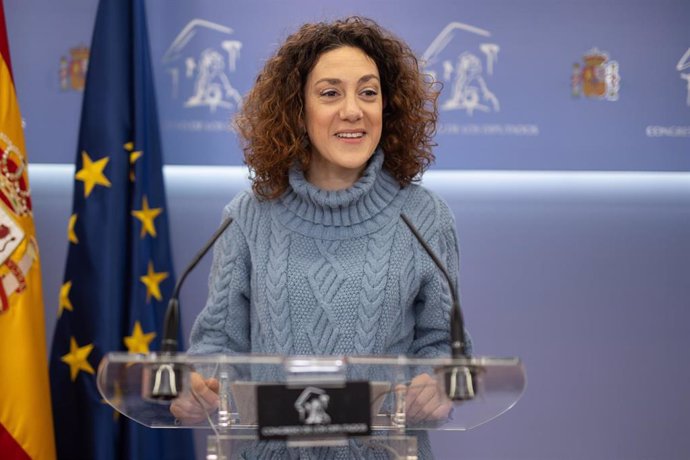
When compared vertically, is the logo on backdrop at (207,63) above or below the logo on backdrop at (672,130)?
above

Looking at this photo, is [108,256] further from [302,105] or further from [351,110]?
[351,110]

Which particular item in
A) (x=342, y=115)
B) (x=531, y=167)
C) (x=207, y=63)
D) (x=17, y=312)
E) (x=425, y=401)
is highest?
(x=207, y=63)

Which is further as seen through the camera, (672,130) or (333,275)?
(672,130)

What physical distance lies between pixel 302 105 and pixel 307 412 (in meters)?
0.95

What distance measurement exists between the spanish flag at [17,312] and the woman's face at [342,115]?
1169mm

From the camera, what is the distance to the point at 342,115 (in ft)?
6.27

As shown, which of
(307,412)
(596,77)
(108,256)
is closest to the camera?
(307,412)

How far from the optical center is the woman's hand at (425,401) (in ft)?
4.56

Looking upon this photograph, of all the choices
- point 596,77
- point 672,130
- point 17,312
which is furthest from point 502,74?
point 17,312

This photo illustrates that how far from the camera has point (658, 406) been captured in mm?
3314

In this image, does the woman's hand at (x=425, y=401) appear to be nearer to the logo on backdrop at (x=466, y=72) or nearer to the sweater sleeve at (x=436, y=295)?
the sweater sleeve at (x=436, y=295)

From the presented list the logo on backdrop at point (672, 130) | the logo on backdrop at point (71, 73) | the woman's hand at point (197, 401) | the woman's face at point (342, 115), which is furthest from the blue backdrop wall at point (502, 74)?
the woman's hand at point (197, 401)

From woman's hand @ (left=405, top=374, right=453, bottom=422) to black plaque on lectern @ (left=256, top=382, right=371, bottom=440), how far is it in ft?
0.46

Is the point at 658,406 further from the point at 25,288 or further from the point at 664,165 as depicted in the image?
the point at 25,288
